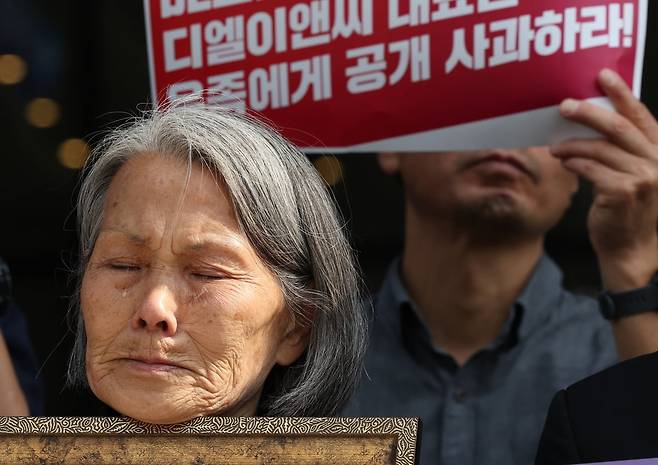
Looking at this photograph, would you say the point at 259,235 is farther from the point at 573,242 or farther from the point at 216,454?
the point at 573,242

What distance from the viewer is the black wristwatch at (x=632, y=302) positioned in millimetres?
2779

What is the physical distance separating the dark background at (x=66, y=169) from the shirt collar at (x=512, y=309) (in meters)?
0.29

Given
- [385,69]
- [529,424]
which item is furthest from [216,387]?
[529,424]

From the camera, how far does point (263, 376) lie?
2324mm

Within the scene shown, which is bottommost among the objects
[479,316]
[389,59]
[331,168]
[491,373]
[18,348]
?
[491,373]

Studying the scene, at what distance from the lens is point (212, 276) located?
220cm

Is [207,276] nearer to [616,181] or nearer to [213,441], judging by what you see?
[213,441]

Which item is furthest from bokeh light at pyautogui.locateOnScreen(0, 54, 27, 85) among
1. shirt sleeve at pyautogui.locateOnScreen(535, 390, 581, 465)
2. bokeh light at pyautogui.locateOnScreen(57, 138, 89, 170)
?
shirt sleeve at pyautogui.locateOnScreen(535, 390, 581, 465)

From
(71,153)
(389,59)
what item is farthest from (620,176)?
(71,153)

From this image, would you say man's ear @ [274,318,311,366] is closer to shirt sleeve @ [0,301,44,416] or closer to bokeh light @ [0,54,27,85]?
shirt sleeve @ [0,301,44,416]

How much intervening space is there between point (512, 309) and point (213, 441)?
165 cm

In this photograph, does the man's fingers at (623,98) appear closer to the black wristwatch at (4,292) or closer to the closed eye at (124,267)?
the closed eye at (124,267)

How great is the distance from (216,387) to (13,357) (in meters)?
0.95

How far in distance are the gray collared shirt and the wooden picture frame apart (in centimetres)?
120
